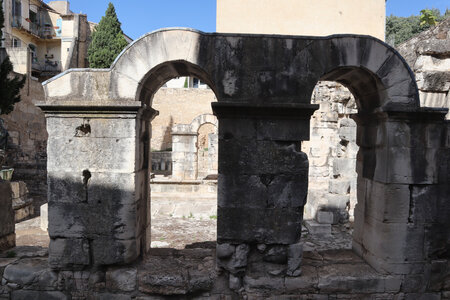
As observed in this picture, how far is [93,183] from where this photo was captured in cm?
333

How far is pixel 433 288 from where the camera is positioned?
350 centimetres

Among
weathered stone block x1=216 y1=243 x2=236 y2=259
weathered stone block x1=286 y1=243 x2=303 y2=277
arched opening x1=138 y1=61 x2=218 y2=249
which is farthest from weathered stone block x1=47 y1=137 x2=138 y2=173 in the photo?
weathered stone block x1=286 y1=243 x2=303 y2=277

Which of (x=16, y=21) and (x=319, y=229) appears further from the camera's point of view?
(x=16, y=21)

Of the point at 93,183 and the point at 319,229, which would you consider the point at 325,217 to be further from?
the point at 93,183

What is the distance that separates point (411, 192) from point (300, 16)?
1050cm

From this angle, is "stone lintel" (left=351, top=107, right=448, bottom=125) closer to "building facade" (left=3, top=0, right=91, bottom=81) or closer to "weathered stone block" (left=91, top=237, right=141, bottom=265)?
"weathered stone block" (left=91, top=237, right=141, bottom=265)

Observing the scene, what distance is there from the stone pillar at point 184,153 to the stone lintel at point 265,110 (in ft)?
→ 32.0

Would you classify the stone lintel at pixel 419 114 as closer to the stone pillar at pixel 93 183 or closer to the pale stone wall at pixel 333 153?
the stone pillar at pixel 93 183

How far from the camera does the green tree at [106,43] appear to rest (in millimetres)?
23062

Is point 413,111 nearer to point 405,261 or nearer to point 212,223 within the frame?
point 405,261

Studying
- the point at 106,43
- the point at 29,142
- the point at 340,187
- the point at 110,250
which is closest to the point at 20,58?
the point at 29,142

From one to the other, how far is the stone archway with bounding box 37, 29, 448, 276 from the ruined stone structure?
0.01m

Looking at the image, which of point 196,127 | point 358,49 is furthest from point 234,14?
point 358,49

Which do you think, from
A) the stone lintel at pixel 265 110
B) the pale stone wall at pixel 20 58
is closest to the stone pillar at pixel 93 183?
the stone lintel at pixel 265 110
